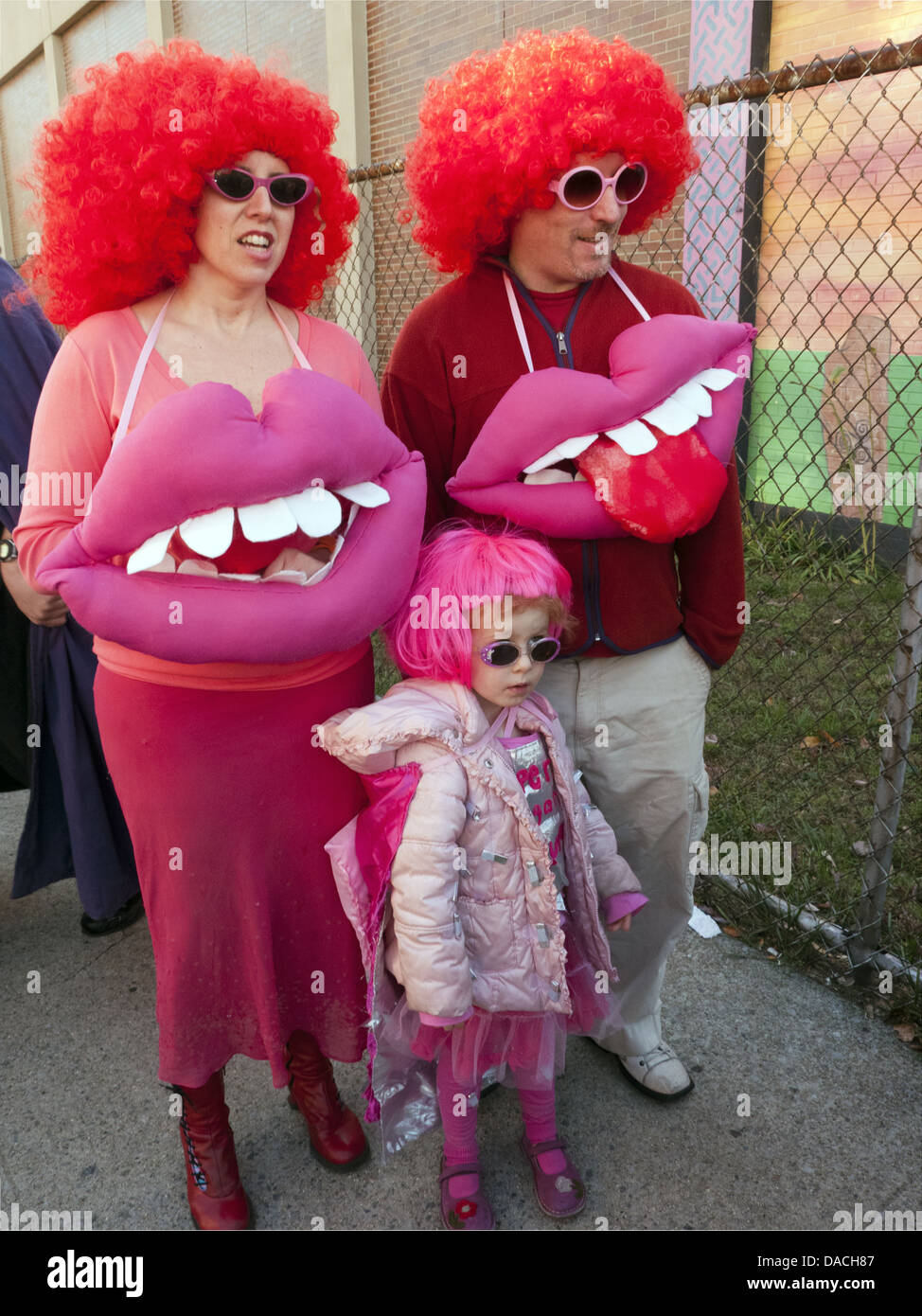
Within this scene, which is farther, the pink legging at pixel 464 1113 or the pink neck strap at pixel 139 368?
the pink legging at pixel 464 1113

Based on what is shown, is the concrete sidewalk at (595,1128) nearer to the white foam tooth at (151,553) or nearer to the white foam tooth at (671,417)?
the white foam tooth at (151,553)

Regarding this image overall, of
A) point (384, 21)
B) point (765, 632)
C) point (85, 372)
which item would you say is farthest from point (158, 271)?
point (384, 21)

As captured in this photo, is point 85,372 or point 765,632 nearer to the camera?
→ point 85,372

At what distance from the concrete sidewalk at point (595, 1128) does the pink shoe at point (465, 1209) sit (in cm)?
5

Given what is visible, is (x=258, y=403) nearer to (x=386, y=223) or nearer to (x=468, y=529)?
(x=468, y=529)

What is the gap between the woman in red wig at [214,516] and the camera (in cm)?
150

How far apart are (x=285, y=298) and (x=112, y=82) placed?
0.47 meters

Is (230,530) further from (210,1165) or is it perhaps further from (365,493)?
(210,1165)

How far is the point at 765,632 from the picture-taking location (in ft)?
16.8

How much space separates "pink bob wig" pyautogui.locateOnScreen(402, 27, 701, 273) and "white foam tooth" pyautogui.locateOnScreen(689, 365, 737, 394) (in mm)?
440

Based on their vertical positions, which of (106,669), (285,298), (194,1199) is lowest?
(194,1199)

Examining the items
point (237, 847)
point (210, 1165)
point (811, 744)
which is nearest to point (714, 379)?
point (237, 847)

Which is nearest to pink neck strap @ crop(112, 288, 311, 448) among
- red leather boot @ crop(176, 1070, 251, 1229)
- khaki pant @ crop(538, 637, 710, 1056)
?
khaki pant @ crop(538, 637, 710, 1056)

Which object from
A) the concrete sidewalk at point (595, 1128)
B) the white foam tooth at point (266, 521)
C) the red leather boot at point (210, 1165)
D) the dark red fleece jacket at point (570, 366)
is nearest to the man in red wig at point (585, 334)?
the dark red fleece jacket at point (570, 366)
